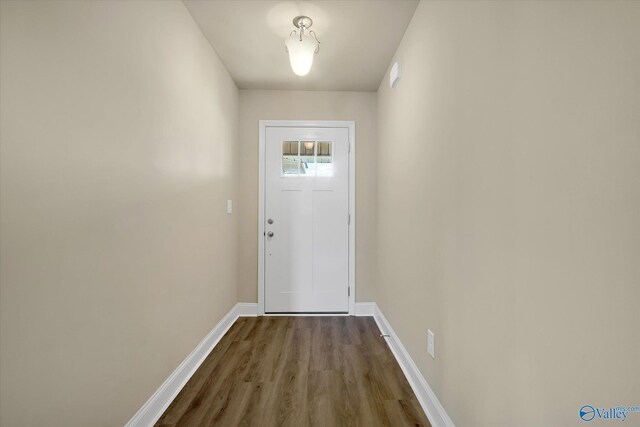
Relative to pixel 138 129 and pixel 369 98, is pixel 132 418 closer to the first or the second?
pixel 138 129

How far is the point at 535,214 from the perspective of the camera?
0.85m

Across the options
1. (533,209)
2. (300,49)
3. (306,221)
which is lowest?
(306,221)

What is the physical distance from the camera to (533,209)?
2.83ft

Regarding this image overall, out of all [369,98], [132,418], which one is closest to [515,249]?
[132,418]

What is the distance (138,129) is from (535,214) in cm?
166

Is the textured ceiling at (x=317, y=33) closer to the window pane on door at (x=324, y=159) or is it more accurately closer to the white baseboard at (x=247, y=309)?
the window pane on door at (x=324, y=159)

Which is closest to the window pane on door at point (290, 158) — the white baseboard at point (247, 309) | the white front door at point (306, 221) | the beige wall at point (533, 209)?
the white front door at point (306, 221)

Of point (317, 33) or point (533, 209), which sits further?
point (317, 33)

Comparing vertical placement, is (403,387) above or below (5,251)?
below

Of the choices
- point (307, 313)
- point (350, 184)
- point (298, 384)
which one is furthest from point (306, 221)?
point (298, 384)

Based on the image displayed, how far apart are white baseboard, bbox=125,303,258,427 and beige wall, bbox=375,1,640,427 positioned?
1474 mm
